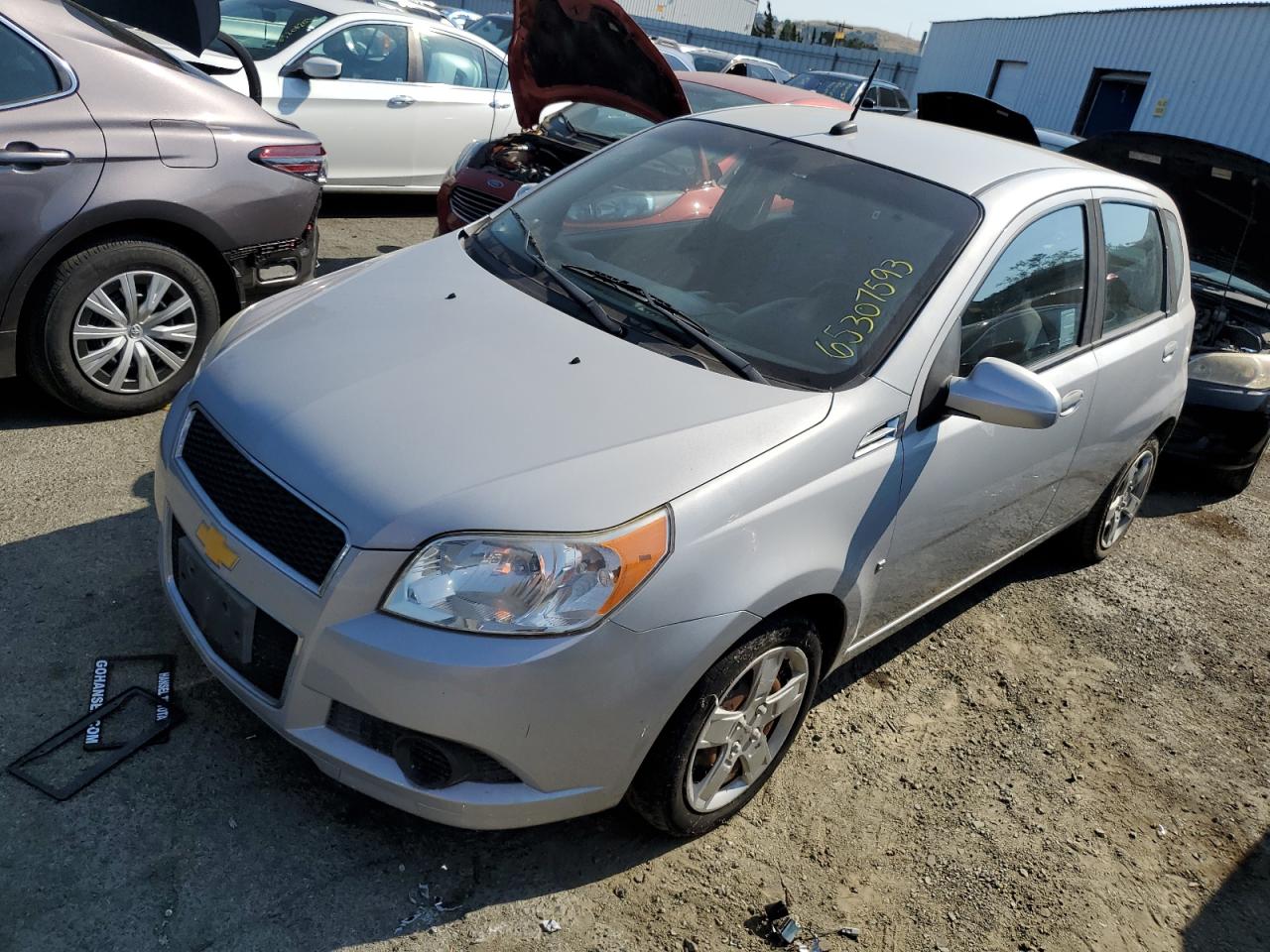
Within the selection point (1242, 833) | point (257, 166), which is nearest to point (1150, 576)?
point (1242, 833)

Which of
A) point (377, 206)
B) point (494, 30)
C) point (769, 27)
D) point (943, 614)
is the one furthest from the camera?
point (769, 27)

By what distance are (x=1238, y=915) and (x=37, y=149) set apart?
4762mm

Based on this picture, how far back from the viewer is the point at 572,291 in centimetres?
314

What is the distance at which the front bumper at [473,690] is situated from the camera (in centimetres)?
217

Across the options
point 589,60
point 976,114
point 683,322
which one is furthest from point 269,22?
point 683,322

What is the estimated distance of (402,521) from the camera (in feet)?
7.25

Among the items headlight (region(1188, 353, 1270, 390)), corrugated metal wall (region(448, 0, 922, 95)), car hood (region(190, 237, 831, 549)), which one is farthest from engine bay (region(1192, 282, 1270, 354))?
corrugated metal wall (region(448, 0, 922, 95))

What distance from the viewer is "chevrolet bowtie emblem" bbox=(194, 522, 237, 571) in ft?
7.88

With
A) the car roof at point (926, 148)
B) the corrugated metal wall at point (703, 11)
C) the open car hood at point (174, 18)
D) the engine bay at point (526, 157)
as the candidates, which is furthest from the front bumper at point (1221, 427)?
the corrugated metal wall at point (703, 11)

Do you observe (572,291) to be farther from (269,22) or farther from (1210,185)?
(269,22)

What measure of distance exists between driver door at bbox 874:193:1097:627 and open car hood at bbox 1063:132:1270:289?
7.02 ft

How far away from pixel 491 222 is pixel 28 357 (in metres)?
1.96

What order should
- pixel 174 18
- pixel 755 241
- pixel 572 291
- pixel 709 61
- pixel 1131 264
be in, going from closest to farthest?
pixel 572 291 → pixel 755 241 → pixel 1131 264 → pixel 174 18 → pixel 709 61

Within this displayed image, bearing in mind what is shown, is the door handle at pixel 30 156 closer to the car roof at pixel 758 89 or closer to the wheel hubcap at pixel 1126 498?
the wheel hubcap at pixel 1126 498
